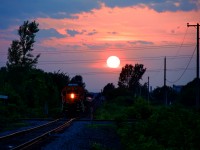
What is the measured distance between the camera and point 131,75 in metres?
150

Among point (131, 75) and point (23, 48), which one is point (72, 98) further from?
point (131, 75)

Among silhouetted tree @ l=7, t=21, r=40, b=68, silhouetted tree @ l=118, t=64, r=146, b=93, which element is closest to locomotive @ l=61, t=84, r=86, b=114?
silhouetted tree @ l=7, t=21, r=40, b=68

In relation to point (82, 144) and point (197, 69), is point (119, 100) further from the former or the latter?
point (82, 144)

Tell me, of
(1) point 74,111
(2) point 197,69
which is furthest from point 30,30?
(2) point 197,69

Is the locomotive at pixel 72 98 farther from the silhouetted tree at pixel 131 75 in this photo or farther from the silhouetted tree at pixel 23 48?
the silhouetted tree at pixel 131 75

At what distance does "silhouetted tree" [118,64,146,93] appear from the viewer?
148625 millimetres

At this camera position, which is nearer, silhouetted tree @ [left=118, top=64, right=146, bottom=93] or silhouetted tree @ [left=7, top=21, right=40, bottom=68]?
silhouetted tree @ [left=7, top=21, right=40, bottom=68]

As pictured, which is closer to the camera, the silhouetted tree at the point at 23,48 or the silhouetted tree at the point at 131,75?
the silhouetted tree at the point at 23,48

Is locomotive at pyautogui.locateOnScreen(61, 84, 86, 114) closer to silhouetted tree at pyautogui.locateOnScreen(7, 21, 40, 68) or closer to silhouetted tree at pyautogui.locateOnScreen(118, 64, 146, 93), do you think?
silhouetted tree at pyautogui.locateOnScreen(7, 21, 40, 68)

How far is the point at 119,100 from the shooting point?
93.1m

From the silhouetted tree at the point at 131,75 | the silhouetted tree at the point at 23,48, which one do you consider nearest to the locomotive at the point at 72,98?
the silhouetted tree at the point at 23,48

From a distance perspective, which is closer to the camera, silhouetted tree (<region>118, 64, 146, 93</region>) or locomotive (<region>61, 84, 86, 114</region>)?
locomotive (<region>61, 84, 86, 114</region>)

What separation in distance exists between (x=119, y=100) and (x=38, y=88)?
32.6m

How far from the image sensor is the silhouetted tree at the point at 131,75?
488ft
